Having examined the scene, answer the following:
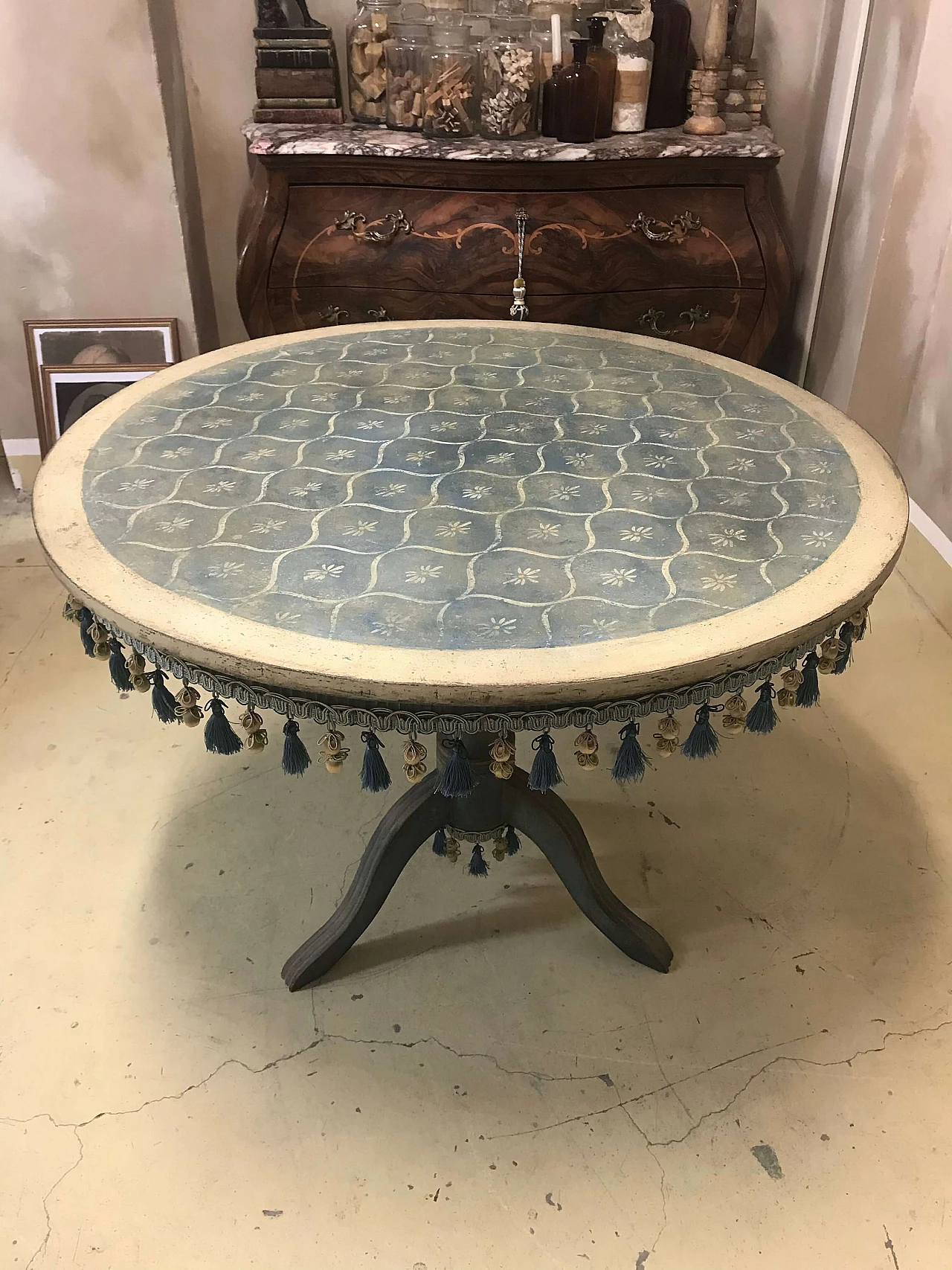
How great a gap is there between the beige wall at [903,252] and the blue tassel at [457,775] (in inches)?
67.4

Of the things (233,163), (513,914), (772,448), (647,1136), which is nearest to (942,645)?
(772,448)

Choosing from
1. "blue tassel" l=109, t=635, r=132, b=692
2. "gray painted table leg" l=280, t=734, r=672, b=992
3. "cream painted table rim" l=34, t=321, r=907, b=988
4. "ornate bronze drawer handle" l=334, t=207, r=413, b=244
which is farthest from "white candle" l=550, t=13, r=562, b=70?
"blue tassel" l=109, t=635, r=132, b=692

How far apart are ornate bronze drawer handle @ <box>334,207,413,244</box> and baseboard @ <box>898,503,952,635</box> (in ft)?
4.71

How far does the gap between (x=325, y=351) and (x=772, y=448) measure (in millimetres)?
813

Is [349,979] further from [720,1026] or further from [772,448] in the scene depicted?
[772,448]

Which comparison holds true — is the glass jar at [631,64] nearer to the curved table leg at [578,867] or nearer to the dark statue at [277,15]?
the dark statue at [277,15]

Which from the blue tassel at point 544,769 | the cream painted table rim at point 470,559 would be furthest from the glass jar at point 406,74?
the blue tassel at point 544,769

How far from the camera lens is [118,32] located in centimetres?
228

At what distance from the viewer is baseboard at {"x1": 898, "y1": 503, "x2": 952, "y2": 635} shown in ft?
7.63

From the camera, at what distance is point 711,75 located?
2396 mm

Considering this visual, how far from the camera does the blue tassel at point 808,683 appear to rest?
3.69 feet

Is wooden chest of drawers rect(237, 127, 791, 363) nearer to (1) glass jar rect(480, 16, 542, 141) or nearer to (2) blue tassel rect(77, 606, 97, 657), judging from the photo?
(1) glass jar rect(480, 16, 542, 141)

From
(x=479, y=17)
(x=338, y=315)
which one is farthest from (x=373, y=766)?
(x=479, y=17)

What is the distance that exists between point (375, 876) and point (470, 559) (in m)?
0.56
